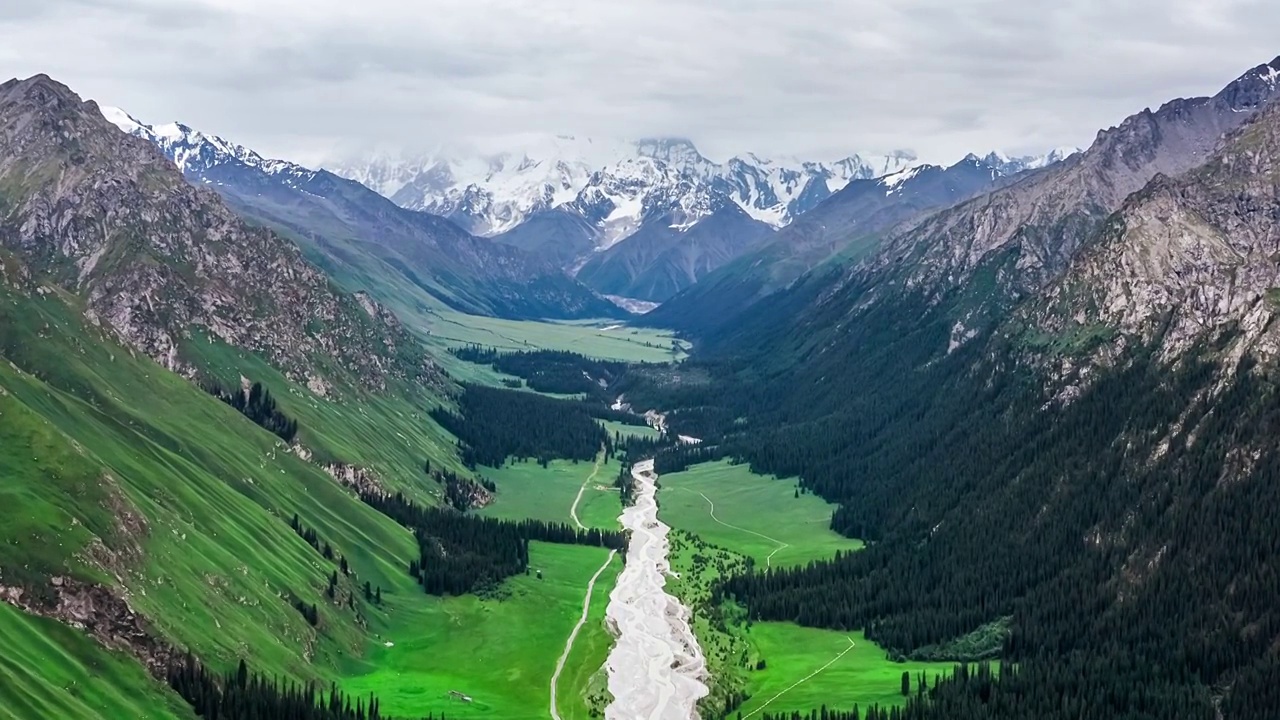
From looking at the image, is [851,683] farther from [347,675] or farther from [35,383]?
[35,383]

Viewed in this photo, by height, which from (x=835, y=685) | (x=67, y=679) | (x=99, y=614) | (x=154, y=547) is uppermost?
(x=154, y=547)

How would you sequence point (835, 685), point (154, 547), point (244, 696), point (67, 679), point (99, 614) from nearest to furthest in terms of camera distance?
point (67, 679) → point (244, 696) → point (99, 614) → point (154, 547) → point (835, 685)

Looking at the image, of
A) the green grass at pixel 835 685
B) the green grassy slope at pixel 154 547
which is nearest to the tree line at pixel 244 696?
the green grassy slope at pixel 154 547

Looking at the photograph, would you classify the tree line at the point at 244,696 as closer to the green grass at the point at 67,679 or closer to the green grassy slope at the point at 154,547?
the green grass at the point at 67,679

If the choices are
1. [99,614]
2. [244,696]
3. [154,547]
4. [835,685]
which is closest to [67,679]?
[99,614]

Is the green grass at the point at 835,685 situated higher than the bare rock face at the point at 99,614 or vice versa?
the bare rock face at the point at 99,614

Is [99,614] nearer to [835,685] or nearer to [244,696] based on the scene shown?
[244,696]

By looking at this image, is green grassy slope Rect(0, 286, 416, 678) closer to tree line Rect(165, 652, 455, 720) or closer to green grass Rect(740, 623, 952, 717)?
tree line Rect(165, 652, 455, 720)

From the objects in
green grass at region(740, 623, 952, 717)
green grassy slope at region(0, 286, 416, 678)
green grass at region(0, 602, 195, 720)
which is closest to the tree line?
green grass at region(0, 602, 195, 720)
